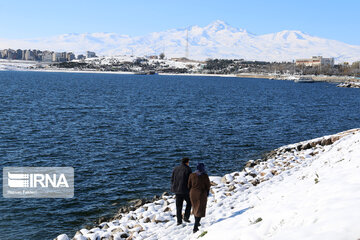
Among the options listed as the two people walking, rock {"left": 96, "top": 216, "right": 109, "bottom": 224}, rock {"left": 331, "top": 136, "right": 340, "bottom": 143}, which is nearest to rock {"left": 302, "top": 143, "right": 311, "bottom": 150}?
rock {"left": 331, "top": 136, "right": 340, "bottom": 143}

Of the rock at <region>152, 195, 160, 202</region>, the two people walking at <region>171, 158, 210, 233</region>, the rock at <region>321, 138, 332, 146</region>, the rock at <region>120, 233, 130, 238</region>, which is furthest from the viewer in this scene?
the rock at <region>321, 138, 332, 146</region>

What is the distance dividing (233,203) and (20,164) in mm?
16567

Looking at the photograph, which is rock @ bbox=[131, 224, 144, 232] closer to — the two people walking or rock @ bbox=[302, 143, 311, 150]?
the two people walking

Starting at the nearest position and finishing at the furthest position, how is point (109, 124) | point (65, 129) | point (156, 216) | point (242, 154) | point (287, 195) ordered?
point (287, 195) → point (156, 216) → point (242, 154) → point (65, 129) → point (109, 124)

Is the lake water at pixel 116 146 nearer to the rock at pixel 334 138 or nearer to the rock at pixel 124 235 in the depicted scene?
the rock at pixel 124 235

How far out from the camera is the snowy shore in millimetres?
8328

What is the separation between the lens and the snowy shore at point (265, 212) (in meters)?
8.33

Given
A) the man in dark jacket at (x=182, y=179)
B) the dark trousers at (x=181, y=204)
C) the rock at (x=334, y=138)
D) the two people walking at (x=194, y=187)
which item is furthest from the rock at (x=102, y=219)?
the rock at (x=334, y=138)

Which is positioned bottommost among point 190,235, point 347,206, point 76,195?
point 76,195

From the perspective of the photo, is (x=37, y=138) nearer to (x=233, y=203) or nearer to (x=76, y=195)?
(x=76, y=195)

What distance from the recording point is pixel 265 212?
35.8ft

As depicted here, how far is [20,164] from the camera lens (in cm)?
2541

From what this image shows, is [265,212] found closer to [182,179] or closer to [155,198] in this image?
[182,179]

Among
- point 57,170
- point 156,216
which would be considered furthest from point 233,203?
point 57,170
